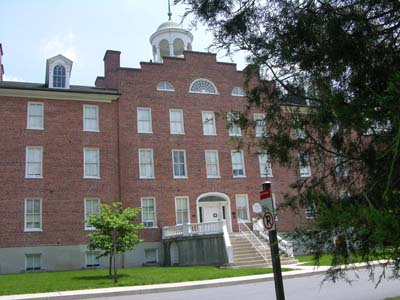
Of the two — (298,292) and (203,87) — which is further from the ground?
(203,87)

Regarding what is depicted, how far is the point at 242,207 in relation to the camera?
3180cm

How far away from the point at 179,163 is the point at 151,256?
635 centimetres

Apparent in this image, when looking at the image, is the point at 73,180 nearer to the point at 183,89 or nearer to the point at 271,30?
the point at 183,89

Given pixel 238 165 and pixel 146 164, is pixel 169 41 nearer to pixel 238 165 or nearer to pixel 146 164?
pixel 146 164

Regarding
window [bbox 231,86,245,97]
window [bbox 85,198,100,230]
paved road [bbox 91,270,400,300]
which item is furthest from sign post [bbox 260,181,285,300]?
window [bbox 231,86,245,97]

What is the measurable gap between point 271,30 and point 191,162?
83.6 ft

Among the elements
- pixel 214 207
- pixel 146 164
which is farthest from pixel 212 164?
pixel 146 164

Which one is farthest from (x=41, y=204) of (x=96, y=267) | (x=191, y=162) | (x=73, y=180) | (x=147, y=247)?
(x=191, y=162)

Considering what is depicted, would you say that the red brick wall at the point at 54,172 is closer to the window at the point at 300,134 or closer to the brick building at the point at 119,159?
the brick building at the point at 119,159

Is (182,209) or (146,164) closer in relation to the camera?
(146,164)

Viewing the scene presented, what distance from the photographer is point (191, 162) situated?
31.1 meters

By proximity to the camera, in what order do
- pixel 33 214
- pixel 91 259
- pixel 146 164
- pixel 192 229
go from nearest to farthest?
pixel 33 214 → pixel 192 229 → pixel 91 259 → pixel 146 164

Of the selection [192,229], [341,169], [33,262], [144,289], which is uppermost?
[192,229]

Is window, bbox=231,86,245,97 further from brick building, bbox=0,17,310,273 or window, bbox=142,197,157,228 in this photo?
window, bbox=142,197,157,228
